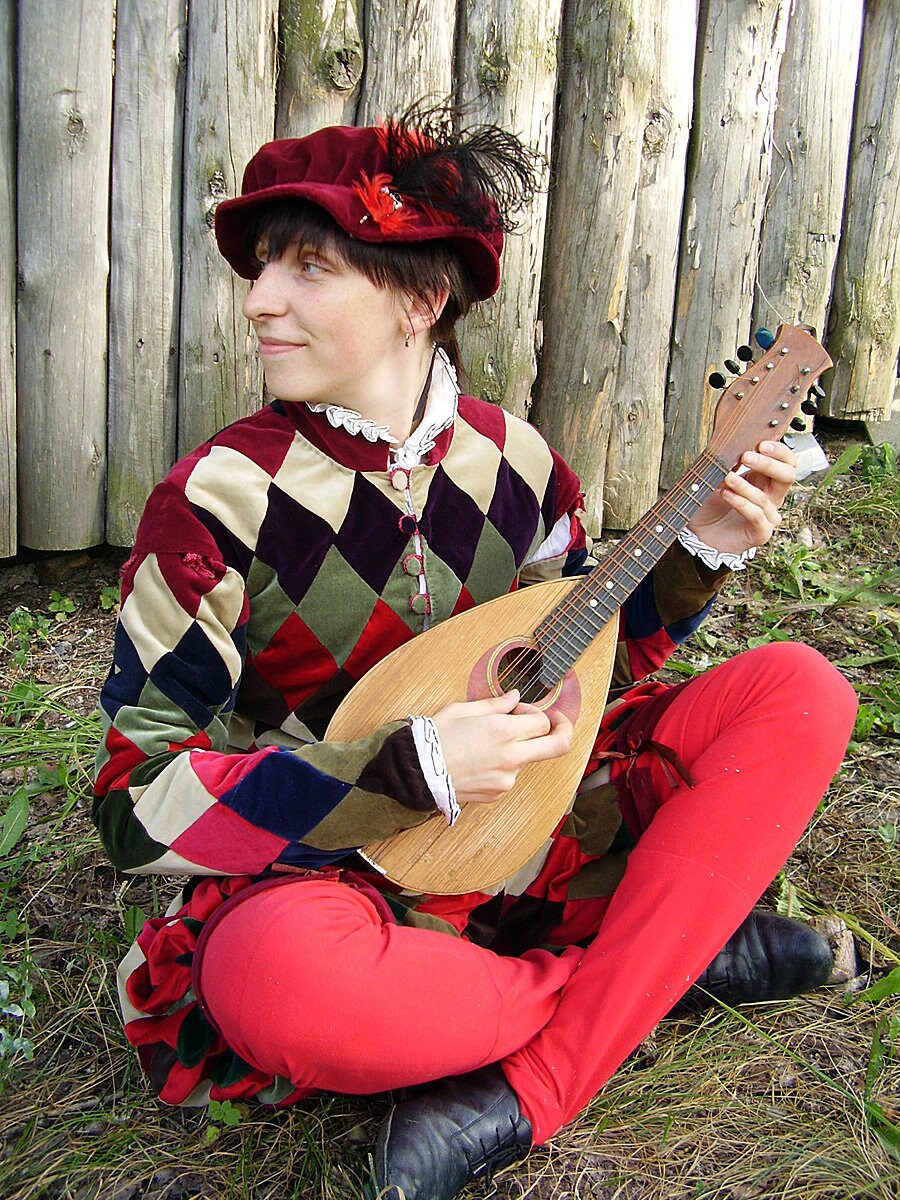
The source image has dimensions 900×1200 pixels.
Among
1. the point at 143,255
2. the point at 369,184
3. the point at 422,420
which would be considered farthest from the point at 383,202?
the point at 143,255

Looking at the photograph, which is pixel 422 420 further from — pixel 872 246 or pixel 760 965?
pixel 872 246

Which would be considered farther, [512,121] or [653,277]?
[653,277]

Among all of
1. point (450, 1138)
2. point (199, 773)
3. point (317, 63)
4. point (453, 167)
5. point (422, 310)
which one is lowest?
point (450, 1138)

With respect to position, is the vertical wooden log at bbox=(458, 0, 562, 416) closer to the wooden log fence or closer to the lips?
the wooden log fence

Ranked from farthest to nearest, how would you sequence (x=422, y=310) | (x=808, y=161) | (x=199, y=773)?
(x=808, y=161)
(x=422, y=310)
(x=199, y=773)

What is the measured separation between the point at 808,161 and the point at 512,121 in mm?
1037

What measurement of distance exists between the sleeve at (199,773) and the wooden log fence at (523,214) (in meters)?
1.21

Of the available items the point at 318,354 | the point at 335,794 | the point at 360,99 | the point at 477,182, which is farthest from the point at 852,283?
the point at 335,794

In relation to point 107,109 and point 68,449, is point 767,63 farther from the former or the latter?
point 68,449

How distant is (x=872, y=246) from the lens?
3.42 m

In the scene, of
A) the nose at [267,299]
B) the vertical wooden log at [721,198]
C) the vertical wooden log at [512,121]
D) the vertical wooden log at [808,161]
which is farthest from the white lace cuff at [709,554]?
the vertical wooden log at [808,161]

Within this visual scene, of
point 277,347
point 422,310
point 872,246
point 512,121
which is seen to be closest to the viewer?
point 277,347

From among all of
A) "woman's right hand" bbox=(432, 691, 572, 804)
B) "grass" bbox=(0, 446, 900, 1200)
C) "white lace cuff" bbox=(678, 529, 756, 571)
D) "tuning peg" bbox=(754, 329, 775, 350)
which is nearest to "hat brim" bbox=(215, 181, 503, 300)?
"tuning peg" bbox=(754, 329, 775, 350)

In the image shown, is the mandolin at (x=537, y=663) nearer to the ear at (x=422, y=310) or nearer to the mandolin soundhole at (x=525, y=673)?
the mandolin soundhole at (x=525, y=673)
